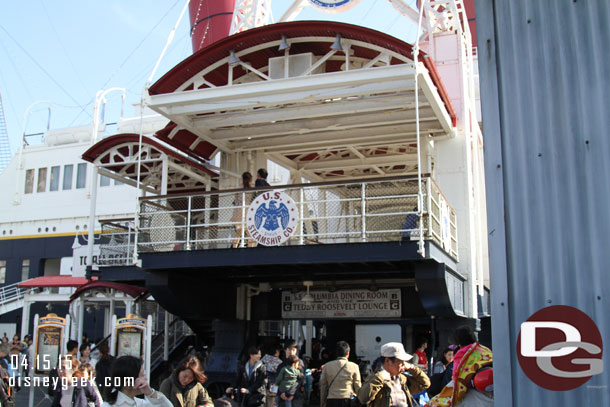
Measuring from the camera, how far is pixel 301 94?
45.7ft

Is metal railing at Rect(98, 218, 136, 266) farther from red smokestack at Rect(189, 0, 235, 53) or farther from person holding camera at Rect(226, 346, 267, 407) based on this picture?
red smokestack at Rect(189, 0, 235, 53)

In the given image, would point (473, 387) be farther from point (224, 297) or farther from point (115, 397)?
point (224, 297)

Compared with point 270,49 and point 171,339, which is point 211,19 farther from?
point 270,49

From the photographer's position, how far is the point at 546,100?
155 inches

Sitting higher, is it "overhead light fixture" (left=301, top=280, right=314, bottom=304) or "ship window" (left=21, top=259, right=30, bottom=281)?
"ship window" (left=21, top=259, right=30, bottom=281)

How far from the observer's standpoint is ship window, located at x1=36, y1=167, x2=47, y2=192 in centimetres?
3916

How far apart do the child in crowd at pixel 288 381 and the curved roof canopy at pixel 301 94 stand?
5.72 metres

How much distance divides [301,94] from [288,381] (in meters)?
6.12

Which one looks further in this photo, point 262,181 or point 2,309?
point 2,309

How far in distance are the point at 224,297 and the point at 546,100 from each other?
13.3 m

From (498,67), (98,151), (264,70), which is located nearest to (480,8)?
(498,67)

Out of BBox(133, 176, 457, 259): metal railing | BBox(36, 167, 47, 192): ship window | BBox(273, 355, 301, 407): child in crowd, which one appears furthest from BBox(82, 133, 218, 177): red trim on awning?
BBox(36, 167, 47, 192): ship window

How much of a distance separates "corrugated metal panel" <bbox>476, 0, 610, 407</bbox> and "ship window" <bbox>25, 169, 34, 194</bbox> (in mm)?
39755

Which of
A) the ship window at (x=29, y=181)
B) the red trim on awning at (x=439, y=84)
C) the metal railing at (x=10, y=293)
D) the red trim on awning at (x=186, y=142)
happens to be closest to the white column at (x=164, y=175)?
the red trim on awning at (x=186, y=142)
